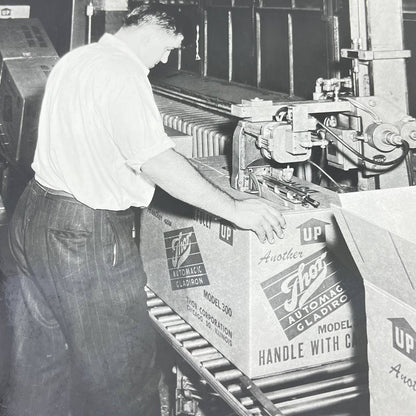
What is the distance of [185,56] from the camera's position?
524 cm

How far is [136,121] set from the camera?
1.70m

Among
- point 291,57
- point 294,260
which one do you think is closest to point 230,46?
point 291,57

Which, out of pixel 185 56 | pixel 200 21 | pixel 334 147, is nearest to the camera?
Result: pixel 334 147

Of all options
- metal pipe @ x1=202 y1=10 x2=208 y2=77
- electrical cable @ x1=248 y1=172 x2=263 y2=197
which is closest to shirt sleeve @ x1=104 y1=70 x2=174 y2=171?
electrical cable @ x1=248 y1=172 x2=263 y2=197

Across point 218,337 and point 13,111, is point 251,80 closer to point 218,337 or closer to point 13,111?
point 13,111

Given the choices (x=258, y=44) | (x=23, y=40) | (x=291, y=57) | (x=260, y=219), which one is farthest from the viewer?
(x=23, y=40)

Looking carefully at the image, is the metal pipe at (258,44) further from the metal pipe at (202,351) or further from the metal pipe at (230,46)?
the metal pipe at (202,351)

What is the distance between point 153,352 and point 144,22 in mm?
A: 985

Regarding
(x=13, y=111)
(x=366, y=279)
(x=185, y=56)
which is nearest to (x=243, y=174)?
(x=366, y=279)

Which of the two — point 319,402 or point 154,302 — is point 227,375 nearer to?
point 319,402

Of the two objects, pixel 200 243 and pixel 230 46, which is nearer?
pixel 200 243

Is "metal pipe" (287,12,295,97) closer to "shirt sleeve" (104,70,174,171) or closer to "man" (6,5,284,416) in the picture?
"man" (6,5,284,416)

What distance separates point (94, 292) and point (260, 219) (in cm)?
58

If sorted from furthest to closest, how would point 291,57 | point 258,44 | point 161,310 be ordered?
point 258,44 → point 291,57 → point 161,310
